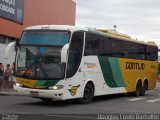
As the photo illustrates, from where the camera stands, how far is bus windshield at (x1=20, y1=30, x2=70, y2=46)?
18.4 meters

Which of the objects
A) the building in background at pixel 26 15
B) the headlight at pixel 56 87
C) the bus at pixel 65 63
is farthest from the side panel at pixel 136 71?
the building in background at pixel 26 15

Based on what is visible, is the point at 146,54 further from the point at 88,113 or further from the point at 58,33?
the point at 88,113

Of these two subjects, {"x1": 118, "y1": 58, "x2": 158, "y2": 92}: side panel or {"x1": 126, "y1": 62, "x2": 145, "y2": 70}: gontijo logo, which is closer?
{"x1": 118, "y1": 58, "x2": 158, "y2": 92}: side panel

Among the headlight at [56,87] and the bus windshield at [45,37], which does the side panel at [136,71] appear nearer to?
the bus windshield at [45,37]

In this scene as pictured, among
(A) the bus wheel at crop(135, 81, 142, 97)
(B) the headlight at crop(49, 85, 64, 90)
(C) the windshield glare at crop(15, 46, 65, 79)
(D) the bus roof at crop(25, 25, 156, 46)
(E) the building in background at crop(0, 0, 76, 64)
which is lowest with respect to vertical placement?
(A) the bus wheel at crop(135, 81, 142, 97)

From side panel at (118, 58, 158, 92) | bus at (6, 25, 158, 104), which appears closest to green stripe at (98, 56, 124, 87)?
bus at (6, 25, 158, 104)

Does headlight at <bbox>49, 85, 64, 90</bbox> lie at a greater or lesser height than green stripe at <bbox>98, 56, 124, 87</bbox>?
lesser

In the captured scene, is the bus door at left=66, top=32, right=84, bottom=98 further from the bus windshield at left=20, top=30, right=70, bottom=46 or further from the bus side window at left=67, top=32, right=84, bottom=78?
the bus windshield at left=20, top=30, right=70, bottom=46

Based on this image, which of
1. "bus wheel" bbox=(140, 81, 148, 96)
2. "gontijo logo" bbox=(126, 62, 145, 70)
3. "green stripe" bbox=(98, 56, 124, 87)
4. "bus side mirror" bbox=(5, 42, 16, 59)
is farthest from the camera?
"bus wheel" bbox=(140, 81, 148, 96)

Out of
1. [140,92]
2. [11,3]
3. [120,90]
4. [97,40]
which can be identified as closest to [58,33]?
[97,40]

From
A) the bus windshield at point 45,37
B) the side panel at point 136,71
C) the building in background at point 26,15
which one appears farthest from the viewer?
the building in background at point 26,15

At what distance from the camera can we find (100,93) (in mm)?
21438

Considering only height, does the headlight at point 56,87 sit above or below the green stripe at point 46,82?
below

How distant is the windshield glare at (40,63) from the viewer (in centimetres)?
1808
